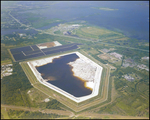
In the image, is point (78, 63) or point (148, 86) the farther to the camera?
point (78, 63)

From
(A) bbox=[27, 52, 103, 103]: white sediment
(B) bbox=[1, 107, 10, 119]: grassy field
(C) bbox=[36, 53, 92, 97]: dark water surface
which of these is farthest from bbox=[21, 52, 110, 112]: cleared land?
(B) bbox=[1, 107, 10, 119]: grassy field

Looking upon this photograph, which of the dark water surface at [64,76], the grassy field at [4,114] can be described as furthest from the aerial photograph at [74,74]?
the grassy field at [4,114]

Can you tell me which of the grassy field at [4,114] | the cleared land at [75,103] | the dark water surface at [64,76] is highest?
the dark water surface at [64,76]

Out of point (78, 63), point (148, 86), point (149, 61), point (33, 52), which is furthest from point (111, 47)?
point (33, 52)

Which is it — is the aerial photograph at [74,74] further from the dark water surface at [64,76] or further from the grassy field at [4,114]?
the grassy field at [4,114]

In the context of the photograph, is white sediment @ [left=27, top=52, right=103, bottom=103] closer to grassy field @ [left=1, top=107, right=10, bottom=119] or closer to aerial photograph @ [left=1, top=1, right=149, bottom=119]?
aerial photograph @ [left=1, top=1, right=149, bottom=119]

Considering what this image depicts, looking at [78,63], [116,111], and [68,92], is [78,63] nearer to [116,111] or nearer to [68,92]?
[68,92]

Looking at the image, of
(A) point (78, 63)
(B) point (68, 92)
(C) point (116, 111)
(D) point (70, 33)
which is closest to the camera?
(C) point (116, 111)
